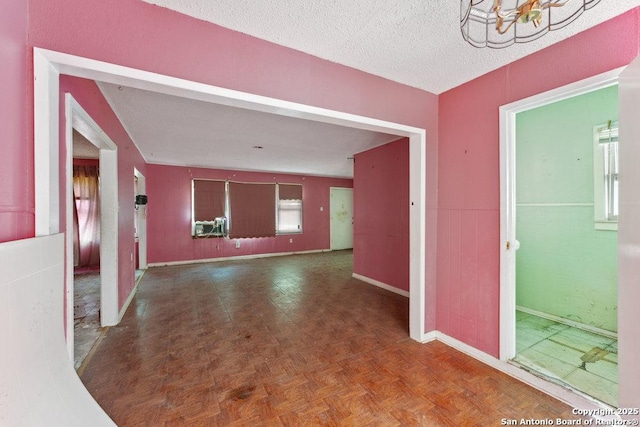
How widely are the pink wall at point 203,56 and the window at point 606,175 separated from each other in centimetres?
188

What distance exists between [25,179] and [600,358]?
4033 mm

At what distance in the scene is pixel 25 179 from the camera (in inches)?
45.6

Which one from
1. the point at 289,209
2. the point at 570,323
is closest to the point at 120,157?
the point at 289,209

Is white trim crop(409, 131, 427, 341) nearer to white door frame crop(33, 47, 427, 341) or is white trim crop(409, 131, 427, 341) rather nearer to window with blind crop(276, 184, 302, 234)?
white door frame crop(33, 47, 427, 341)

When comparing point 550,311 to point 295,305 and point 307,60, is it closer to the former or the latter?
point 295,305

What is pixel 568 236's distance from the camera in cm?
281

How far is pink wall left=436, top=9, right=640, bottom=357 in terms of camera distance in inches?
70.0

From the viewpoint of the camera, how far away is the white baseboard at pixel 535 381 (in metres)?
1.64

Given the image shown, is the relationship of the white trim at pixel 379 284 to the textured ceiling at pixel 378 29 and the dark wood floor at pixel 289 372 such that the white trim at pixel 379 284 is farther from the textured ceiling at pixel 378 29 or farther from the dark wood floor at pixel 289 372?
the textured ceiling at pixel 378 29

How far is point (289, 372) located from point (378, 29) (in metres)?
2.54

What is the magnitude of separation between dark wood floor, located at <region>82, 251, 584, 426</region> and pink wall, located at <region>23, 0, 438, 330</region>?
1383mm

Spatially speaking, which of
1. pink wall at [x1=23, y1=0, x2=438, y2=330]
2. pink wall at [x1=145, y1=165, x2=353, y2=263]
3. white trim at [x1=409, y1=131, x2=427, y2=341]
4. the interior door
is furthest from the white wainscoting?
the interior door

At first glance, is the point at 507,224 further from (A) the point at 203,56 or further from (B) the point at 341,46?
(A) the point at 203,56

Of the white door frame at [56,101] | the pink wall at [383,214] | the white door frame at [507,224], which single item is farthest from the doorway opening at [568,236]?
the white door frame at [56,101]
